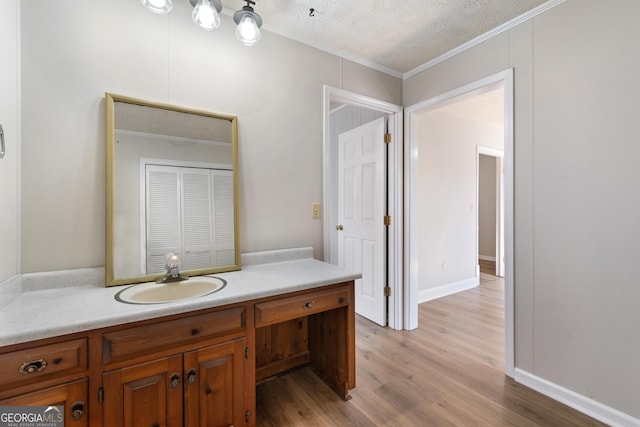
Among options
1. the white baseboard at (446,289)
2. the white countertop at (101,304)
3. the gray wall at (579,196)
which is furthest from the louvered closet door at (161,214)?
the white baseboard at (446,289)

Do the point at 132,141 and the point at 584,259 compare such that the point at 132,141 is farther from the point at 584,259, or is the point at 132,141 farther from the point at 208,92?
the point at 584,259

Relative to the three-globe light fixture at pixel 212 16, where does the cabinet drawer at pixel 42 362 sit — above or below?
below

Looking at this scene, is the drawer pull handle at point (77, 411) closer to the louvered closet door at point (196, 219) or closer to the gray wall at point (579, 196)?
the louvered closet door at point (196, 219)

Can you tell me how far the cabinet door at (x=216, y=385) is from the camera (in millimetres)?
1229

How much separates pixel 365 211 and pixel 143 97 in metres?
2.06

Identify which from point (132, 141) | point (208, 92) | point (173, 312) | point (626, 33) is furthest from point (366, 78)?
point (173, 312)

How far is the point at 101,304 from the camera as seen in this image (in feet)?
3.80

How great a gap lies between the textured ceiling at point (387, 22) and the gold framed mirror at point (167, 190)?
0.77m

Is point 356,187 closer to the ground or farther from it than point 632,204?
farther from it

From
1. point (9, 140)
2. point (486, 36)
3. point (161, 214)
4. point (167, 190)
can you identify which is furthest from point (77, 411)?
point (486, 36)

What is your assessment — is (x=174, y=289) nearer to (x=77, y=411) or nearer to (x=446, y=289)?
(x=77, y=411)

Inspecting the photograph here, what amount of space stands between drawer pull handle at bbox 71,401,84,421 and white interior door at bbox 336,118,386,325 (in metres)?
2.23

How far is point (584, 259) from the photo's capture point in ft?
5.31

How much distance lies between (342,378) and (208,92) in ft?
6.51
